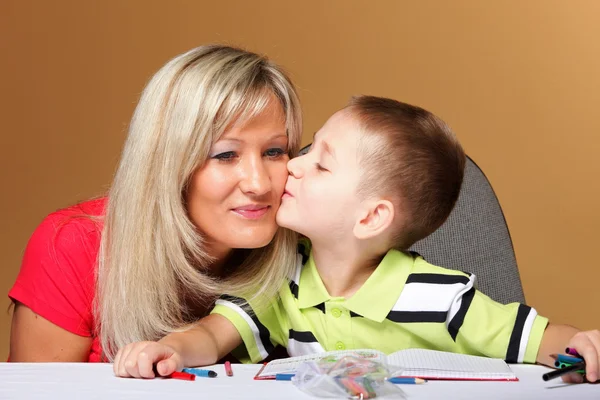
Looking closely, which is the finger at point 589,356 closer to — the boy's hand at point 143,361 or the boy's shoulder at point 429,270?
the boy's shoulder at point 429,270

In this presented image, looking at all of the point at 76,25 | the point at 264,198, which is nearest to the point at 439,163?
the point at 264,198

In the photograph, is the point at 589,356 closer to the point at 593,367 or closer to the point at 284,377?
the point at 593,367

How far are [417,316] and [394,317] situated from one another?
5 centimetres

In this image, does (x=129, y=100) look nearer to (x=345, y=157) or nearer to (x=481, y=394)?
(x=345, y=157)

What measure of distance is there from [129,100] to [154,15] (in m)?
0.39

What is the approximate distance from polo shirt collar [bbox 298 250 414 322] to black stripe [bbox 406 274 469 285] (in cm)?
2

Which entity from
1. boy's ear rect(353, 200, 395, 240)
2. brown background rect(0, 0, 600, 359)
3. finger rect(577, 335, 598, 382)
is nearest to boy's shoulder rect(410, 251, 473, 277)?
boy's ear rect(353, 200, 395, 240)

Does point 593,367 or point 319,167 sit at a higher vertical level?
point 319,167

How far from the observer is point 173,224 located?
217cm

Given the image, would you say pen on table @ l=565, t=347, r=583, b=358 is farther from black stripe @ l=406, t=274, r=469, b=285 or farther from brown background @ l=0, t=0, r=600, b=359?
brown background @ l=0, t=0, r=600, b=359

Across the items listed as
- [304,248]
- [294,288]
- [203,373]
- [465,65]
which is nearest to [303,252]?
[304,248]

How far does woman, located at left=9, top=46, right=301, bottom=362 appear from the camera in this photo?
6.88 ft

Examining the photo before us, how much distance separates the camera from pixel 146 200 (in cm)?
217

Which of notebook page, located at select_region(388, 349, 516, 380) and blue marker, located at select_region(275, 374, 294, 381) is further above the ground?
notebook page, located at select_region(388, 349, 516, 380)
